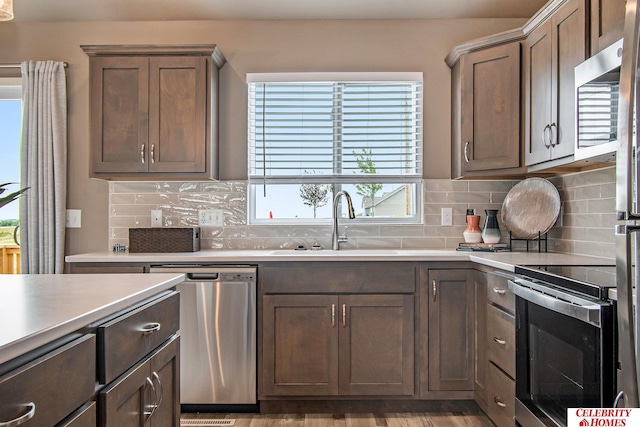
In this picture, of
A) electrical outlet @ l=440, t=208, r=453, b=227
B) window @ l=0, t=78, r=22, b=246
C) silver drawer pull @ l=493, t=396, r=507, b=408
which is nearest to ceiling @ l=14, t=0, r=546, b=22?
window @ l=0, t=78, r=22, b=246

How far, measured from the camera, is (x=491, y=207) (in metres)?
3.23

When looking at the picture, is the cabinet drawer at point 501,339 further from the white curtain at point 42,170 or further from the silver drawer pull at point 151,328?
the white curtain at point 42,170

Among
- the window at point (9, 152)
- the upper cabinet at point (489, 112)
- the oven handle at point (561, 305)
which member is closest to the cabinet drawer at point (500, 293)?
the oven handle at point (561, 305)

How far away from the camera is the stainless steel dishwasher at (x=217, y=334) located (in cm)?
261

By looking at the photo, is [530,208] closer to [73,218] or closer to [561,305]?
[561,305]

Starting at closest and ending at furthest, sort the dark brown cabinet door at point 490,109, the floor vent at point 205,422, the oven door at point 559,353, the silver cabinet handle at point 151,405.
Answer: the silver cabinet handle at point 151,405, the oven door at point 559,353, the floor vent at point 205,422, the dark brown cabinet door at point 490,109

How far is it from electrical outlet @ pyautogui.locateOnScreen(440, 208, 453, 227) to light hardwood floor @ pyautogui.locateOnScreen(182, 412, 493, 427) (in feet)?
3.96

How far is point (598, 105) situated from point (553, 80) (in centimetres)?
61

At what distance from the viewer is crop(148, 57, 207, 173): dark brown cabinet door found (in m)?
2.92

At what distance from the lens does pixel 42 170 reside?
314cm

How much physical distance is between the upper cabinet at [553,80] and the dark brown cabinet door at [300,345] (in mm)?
1410

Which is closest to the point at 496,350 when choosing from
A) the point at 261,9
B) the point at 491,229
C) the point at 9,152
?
the point at 491,229

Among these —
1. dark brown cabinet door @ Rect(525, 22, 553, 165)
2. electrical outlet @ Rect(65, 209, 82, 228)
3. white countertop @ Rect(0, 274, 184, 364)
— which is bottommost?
white countertop @ Rect(0, 274, 184, 364)

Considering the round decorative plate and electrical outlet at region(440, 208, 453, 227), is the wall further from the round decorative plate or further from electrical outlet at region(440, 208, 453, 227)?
the round decorative plate
